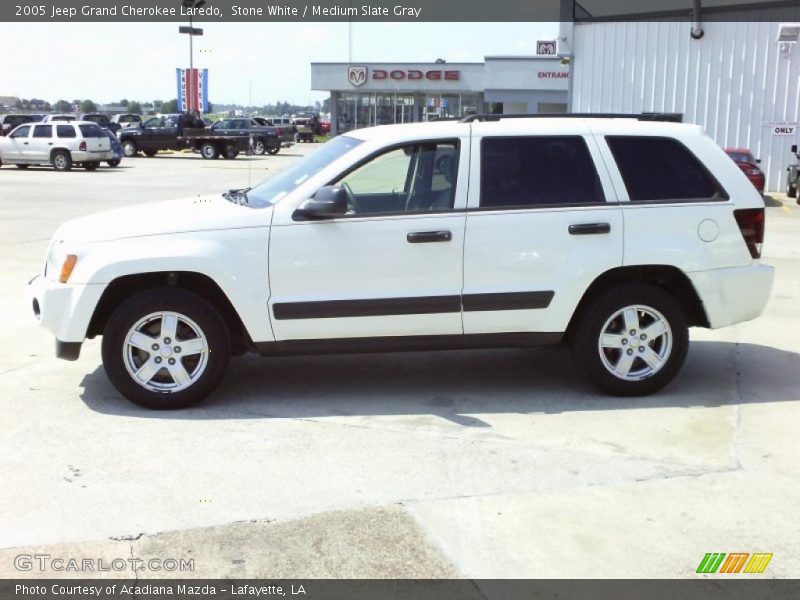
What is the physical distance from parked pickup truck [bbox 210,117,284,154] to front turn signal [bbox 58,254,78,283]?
35.9 meters

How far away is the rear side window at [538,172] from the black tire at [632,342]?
69cm

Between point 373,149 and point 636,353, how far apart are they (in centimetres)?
223

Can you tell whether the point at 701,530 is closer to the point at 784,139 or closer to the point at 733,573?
the point at 733,573

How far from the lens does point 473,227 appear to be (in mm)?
5852

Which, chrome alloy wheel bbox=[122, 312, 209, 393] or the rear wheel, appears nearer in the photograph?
chrome alloy wheel bbox=[122, 312, 209, 393]

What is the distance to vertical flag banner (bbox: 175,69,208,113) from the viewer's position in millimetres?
49875

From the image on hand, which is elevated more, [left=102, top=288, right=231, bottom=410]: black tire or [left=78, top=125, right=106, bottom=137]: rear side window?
[left=78, top=125, right=106, bottom=137]: rear side window

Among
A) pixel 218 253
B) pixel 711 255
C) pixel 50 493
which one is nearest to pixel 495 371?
pixel 711 255

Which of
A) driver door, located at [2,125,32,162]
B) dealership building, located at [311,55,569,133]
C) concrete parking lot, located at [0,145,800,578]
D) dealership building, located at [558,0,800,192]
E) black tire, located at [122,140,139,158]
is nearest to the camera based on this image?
concrete parking lot, located at [0,145,800,578]

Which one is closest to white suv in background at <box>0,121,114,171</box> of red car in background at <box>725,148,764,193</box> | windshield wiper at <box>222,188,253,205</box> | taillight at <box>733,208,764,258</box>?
red car in background at <box>725,148,764,193</box>

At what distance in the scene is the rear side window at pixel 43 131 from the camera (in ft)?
102

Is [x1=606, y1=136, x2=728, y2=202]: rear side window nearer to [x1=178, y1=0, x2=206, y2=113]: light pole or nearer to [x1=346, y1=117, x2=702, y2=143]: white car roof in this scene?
[x1=346, y1=117, x2=702, y2=143]: white car roof
